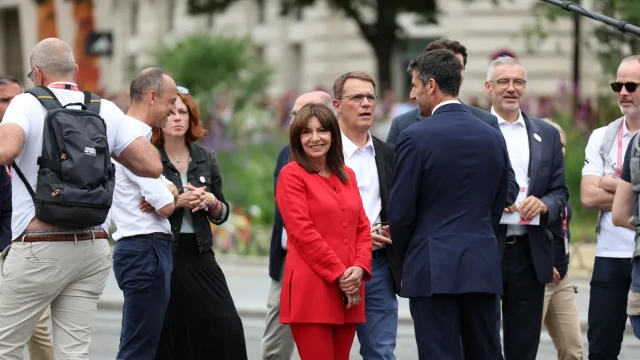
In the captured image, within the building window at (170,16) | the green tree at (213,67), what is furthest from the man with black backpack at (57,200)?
the building window at (170,16)

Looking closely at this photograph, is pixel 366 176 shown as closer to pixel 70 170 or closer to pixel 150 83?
pixel 150 83

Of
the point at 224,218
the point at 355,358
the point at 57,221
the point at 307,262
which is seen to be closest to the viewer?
the point at 57,221

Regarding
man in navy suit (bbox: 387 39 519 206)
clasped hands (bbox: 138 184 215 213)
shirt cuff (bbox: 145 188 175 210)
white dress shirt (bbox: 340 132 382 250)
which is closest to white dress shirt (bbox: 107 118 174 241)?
shirt cuff (bbox: 145 188 175 210)

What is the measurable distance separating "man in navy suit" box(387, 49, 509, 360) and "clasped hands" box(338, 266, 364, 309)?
301mm

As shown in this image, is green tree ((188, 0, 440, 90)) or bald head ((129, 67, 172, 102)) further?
A: green tree ((188, 0, 440, 90))

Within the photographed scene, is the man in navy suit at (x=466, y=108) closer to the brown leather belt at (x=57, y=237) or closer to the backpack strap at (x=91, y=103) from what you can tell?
the backpack strap at (x=91, y=103)

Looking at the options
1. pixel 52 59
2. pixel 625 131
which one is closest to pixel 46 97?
pixel 52 59

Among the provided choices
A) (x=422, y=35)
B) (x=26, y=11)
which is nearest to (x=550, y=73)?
(x=422, y=35)

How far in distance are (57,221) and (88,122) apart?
1.69ft

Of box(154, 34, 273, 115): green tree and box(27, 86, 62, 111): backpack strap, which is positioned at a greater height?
box(27, 86, 62, 111): backpack strap

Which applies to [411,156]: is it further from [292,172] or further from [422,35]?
[422,35]

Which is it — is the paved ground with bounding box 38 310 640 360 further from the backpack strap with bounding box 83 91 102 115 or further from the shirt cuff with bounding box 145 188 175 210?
the backpack strap with bounding box 83 91 102 115

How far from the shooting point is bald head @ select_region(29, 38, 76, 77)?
6590 millimetres

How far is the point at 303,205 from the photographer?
6.83 m
